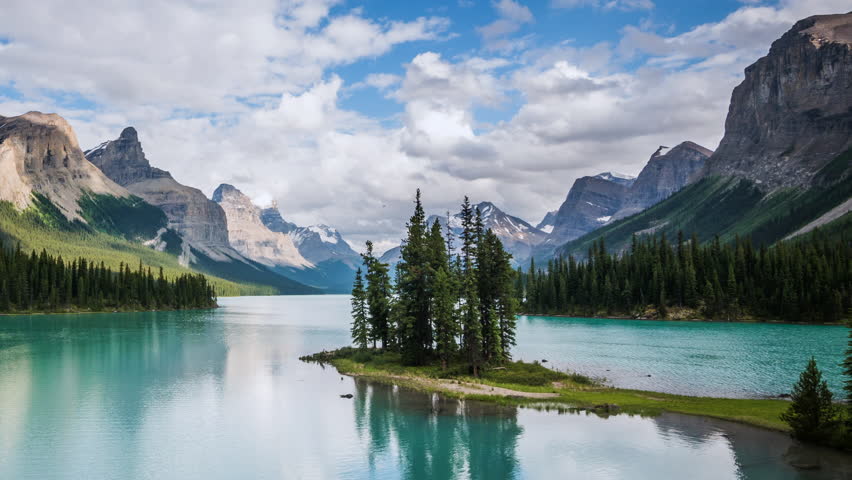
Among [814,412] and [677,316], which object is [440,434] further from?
[677,316]

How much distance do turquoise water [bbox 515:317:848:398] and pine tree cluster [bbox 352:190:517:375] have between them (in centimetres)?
1294

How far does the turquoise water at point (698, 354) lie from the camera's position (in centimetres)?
6178

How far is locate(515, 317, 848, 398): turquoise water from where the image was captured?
61781 millimetres

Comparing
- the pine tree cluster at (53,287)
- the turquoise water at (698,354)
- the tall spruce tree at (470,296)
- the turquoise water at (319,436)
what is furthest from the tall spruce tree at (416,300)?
the pine tree cluster at (53,287)

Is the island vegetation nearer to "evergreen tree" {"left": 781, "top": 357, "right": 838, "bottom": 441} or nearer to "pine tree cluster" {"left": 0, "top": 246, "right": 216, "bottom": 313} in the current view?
"evergreen tree" {"left": 781, "top": 357, "right": 838, "bottom": 441}

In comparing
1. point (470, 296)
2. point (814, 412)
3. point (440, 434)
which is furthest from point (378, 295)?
point (814, 412)

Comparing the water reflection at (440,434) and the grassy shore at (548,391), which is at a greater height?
the grassy shore at (548,391)

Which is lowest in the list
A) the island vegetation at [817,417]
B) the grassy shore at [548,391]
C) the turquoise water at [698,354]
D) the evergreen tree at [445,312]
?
the turquoise water at [698,354]

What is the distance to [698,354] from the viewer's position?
86125 mm

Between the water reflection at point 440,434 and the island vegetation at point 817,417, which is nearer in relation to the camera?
the island vegetation at point 817,417

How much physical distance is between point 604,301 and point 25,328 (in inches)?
6249

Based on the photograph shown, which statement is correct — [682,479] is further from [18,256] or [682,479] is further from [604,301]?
[18,256]

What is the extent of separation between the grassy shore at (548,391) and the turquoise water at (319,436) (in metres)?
2.38

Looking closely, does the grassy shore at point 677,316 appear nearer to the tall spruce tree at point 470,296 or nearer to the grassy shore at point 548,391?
the grassy shore at point 548,391
